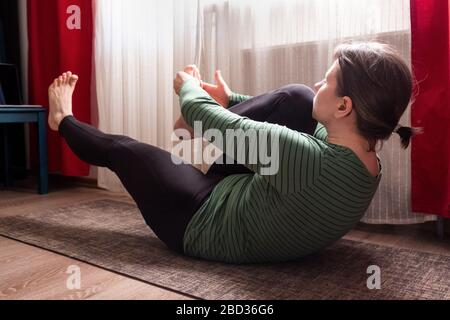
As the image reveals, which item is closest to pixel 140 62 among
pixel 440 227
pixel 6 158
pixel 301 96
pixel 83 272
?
pixel 6 158

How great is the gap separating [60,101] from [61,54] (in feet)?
3.48

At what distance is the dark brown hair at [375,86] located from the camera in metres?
0.84

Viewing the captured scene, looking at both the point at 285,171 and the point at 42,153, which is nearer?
the point at 285,171

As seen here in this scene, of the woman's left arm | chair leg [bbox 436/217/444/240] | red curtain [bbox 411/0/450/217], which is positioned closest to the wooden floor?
chair leg [bbox 436/217/444/240]

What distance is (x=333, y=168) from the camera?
2.82ft

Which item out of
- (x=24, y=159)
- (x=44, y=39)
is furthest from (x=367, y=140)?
(x=24, y=159)

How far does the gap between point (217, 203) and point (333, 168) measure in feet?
0.98

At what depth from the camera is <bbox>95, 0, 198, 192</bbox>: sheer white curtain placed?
6.00 ft

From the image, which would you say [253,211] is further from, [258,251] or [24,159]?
[24,159]

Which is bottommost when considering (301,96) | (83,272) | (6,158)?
(83,272)

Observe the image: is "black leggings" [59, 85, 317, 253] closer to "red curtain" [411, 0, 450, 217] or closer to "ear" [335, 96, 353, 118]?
"ear" [335, 96, 353, 118]

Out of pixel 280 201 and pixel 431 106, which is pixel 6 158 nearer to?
pixel 280 201

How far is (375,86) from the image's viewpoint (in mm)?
842

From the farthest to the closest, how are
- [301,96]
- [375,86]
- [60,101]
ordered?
[60,101]
[301,96]
[375,86]
